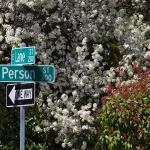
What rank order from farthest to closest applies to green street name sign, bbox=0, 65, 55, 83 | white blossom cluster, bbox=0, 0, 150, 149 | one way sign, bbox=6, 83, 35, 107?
1. white blossom cluster, bbox=0, 0, 150, 149
2. green street name sign, bbox=0, 65, 55, 83
3. one way sign, bbox=6, 83, 35, 107

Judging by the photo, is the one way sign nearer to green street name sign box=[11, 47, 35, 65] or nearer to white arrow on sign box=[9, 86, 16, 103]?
white arrow on sign box=[9, 86, 16, 103]

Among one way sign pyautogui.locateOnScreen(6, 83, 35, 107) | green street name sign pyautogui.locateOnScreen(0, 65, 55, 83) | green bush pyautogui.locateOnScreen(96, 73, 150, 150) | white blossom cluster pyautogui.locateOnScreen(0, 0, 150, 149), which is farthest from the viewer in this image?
white blossom cluster pyautogui.locateOnScreen(0, 0, 150, 149)

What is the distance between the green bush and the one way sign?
1885 millimetres

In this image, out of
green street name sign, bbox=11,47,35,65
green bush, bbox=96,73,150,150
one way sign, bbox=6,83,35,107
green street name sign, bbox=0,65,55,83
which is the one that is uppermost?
green street name sign, bbox=11,47,35,65

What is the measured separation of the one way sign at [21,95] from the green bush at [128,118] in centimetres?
188

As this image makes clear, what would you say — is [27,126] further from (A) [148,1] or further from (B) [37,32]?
(A) [148,1]

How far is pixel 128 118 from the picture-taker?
8016mm

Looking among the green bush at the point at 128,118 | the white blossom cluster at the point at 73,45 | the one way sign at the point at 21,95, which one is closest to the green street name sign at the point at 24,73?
the one way sign at the point at 21,95

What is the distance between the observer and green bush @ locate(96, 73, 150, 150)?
313 inches

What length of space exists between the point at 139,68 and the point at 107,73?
0.73 meters

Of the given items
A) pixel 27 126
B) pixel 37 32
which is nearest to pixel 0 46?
pixel 37 32

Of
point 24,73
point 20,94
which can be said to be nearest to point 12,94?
point 20,94

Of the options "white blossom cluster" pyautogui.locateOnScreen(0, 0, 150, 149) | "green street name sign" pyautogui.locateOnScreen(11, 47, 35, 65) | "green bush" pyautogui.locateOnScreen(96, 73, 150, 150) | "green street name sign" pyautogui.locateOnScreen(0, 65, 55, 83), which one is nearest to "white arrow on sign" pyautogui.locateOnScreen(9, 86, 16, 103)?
"green street name sign" pyautogui.locateOnScreen(0, 65, 55, 83)

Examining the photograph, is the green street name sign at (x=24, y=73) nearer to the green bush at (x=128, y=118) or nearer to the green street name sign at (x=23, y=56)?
the green street name sign at (x=23, y=56)
